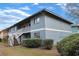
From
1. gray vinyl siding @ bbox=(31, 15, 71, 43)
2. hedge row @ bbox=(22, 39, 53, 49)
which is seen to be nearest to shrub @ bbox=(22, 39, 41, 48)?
hedge row @ bbox=(22, 39, 53, 49)

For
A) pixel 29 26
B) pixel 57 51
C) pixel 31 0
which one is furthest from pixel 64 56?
pixel 31 0

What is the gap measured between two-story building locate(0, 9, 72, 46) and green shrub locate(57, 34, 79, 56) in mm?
109

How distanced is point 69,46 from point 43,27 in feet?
1.89

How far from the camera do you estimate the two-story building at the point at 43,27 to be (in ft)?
16.0

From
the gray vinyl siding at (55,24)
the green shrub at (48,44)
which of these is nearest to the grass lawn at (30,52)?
the green shrub at (48,44)

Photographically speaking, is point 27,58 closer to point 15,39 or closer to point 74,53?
point 15,39

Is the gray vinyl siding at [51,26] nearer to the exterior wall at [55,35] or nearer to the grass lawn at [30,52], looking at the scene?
the exterior wall at [55,35]

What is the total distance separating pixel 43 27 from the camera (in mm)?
4887

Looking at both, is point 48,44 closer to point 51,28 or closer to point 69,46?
point 51,28

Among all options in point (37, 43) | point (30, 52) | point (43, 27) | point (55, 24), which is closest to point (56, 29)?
point (55, 24)

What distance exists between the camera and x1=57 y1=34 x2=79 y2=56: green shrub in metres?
4.65

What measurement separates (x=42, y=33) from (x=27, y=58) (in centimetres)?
50

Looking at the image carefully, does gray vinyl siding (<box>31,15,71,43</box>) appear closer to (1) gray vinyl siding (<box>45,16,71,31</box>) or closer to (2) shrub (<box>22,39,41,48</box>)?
(1) gray vinyl siding (<box>45,16,71,31</box>)

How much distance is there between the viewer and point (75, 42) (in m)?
4.64
